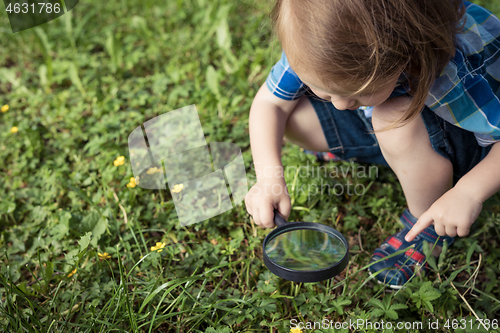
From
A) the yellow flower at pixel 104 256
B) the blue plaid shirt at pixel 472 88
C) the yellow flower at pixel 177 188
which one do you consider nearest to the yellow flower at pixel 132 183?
the yellow flower at pixel 177 188

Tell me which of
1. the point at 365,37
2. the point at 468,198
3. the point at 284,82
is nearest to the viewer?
the point at 365,37

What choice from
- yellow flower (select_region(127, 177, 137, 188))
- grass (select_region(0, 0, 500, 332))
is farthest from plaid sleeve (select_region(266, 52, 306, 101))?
yellow flower (select_region(127, 177, 137, 188))

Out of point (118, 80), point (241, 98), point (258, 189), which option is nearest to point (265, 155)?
point (258, 189)

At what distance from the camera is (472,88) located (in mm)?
1224

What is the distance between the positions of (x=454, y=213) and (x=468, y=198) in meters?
0.06

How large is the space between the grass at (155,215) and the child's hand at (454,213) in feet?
0.51

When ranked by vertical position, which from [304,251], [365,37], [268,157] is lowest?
[304,251]

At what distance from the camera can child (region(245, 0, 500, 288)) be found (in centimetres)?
99

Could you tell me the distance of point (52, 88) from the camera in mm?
2469

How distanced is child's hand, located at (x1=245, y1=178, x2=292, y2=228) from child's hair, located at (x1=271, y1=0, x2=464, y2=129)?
0.43 metres

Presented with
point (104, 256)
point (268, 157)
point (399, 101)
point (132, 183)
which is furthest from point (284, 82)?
point (104, 256)

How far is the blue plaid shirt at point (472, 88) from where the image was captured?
1.20 metres

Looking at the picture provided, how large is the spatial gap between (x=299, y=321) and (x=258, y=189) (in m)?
0.44

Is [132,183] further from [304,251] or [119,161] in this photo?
[304,251]
